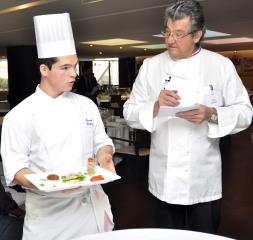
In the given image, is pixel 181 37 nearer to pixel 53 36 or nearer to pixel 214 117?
pixel 214 117

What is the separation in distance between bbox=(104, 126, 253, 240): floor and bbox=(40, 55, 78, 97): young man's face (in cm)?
174

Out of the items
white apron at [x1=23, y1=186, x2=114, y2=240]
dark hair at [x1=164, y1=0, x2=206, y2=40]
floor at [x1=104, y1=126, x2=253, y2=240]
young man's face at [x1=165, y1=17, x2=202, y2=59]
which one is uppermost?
dark hair at [x1=164, y1=0, x2=206, y2=40]

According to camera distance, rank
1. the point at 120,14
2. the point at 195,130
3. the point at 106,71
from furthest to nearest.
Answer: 1. the point at 106,71
2. the point at 120,14
3. the point at 195,130

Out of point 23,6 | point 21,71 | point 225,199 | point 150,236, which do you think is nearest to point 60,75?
point 150,236

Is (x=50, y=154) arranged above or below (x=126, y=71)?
below

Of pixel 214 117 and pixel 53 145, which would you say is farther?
pixel 214 117

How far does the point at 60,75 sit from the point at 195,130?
23.3 inches

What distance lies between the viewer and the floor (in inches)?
109

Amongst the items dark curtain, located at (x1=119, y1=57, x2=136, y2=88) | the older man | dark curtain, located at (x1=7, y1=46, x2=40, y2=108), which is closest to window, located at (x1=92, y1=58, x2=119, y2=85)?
dark curtain, located at (x1=119, y1=57, x2=136, y2=88)

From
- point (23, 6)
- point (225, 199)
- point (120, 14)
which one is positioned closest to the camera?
point (225, 199)

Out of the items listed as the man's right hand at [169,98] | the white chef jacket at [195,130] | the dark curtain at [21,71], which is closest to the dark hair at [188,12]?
the white chef jacket at [195,130]

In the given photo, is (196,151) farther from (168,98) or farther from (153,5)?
(153,5)

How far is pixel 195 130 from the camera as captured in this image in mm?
1479

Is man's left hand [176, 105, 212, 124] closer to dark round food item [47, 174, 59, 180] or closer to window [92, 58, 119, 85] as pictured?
dark round food item [47, 174, 59, 180]
